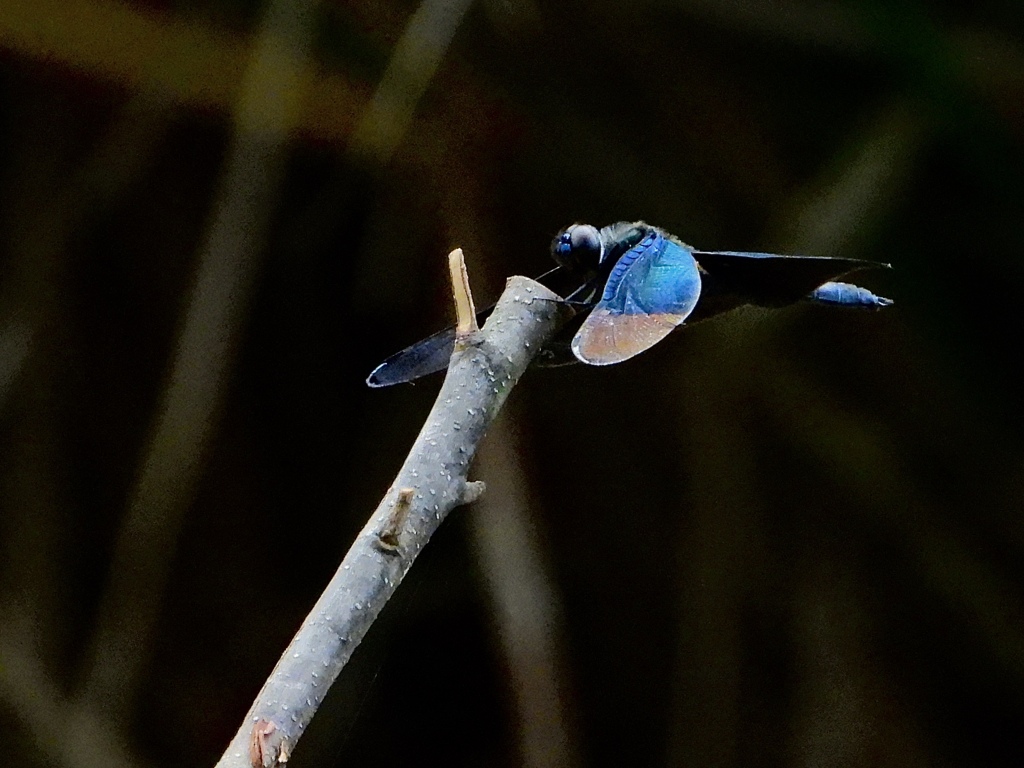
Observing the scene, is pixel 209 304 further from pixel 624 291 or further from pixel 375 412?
pixel 624 291

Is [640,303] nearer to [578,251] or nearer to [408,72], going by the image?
[578,251]

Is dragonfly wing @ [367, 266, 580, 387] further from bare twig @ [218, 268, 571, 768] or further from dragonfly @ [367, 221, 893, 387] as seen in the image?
bare twig @ [218, 268, 571, 768]

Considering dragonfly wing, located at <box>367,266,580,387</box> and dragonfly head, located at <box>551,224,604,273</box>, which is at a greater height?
dragonfly head, located at <box>551,224,604,273</box>

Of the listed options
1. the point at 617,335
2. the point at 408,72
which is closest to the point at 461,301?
the point at 617,335

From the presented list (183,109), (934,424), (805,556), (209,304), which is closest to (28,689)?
(209,304)

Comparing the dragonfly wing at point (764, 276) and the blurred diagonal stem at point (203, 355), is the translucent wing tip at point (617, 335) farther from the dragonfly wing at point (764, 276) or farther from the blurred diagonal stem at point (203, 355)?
the blurred diagonal stem at point (203, 355)

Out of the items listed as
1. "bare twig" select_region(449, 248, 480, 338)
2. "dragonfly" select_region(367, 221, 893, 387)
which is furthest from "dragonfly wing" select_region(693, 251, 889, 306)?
"bare twig" select_region(449, 248, 480, 338)

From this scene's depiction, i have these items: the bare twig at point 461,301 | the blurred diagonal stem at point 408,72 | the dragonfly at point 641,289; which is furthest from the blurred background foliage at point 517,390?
the bare twig at point 461,301

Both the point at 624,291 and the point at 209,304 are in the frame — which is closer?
the point at 624,291

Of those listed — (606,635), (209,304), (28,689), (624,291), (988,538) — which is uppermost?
(624,291)
